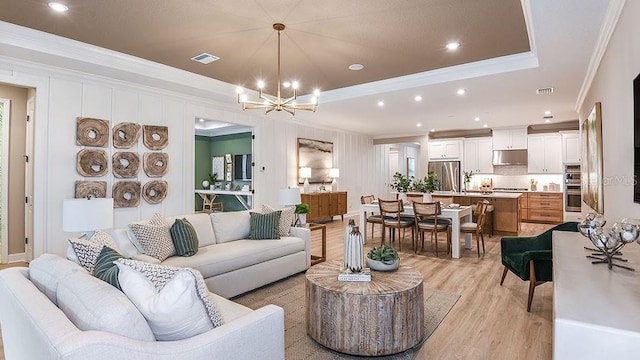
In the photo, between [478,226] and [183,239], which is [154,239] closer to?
[183,239]

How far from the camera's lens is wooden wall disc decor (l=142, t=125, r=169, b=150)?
207 inches

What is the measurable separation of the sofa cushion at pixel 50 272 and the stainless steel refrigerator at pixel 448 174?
952cm

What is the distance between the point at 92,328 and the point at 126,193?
4.30 metres

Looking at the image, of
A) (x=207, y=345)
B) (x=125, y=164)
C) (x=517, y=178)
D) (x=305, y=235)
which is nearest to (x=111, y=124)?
(x=125, y=164)

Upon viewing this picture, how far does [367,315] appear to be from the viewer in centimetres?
236

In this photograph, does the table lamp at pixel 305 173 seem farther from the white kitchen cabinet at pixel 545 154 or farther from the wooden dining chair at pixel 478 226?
the white kitchen cabinet at pixel 545 154

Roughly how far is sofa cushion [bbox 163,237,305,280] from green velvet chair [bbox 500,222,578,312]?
Result: 2.36 meters

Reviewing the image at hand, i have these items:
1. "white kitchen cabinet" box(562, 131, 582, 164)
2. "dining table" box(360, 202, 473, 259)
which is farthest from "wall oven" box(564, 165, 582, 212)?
"dining table" box(360, 202, 473, 259)

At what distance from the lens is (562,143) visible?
28.5ft

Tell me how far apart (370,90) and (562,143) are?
6031 millimetres

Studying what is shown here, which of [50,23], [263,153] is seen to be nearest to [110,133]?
[50,23]

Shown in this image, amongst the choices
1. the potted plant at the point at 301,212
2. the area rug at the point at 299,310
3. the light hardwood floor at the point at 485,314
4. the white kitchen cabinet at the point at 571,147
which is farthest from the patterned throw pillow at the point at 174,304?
the white kitchen cabinet at the point at 571,147

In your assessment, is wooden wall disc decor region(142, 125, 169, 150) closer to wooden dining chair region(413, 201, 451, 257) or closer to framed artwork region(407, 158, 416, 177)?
wooden dining chair region(413, 201, 451, 257)

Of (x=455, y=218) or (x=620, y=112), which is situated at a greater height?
(x=620, y=112)
